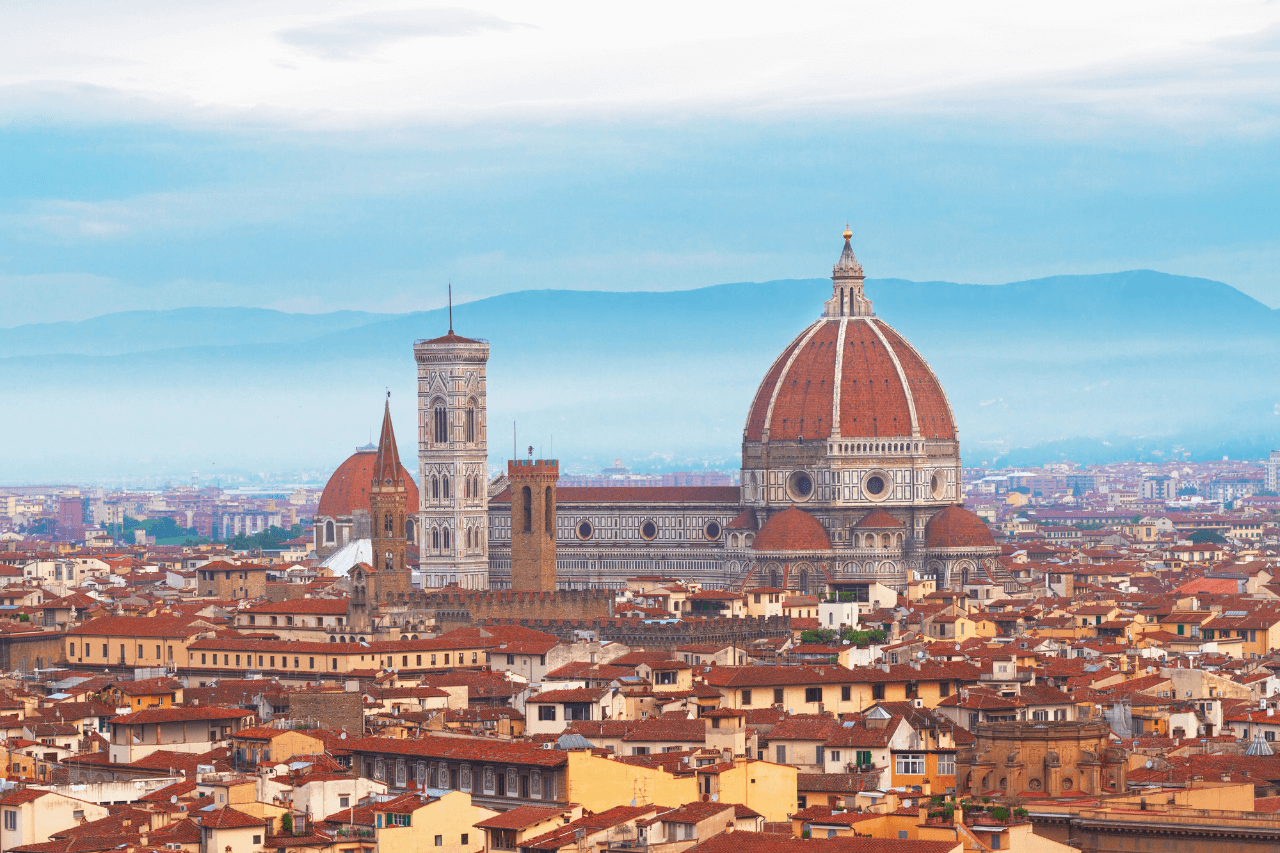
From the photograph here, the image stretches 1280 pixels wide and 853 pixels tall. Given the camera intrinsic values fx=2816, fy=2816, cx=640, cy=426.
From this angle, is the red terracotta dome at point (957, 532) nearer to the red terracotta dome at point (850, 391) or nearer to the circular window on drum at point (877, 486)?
the circular window on drum at point (877, 486)

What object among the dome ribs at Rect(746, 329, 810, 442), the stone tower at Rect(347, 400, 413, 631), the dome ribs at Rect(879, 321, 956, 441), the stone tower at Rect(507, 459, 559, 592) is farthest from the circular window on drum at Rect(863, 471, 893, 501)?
the stone tower at Rect(347, 400, 413, 631)

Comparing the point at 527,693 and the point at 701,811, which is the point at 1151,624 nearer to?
the point at 527,693

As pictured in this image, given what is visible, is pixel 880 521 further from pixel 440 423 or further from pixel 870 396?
pixel 440 423

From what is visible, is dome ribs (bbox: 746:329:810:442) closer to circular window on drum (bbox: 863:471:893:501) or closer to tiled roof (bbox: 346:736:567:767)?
circular window on drum (bbox: 863:471:893:501)

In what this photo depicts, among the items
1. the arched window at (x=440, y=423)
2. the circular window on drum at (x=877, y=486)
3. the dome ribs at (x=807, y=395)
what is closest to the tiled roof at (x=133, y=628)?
the arched window at (x=440, y=423)

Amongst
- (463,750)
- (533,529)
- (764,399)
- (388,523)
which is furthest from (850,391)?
(463,750)
